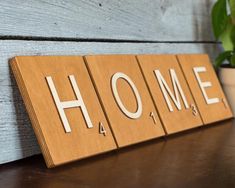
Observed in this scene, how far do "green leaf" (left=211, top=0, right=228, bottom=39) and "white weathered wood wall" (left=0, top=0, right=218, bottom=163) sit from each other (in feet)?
0.17

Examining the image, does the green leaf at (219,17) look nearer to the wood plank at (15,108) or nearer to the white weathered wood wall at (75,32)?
the white weathered wood wall at (75,32)

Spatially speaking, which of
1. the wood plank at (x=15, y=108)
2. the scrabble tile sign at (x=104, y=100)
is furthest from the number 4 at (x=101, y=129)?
the wood plank at (x=15, y=108)

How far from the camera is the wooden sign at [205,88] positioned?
0.94m

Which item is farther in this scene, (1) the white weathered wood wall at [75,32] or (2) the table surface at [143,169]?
(1) the white weathered wood wall at [75,32]

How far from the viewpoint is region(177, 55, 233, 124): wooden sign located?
943 millimetres

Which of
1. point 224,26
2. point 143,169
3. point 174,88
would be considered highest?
point 224,26

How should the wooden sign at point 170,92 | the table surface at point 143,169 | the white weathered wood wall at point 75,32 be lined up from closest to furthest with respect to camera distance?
the table surface at point 143,169, the white weathered wood wall at point 75,32, the wooden sign at point 170,92

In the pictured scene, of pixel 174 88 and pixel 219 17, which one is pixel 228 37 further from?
pixel 174 88

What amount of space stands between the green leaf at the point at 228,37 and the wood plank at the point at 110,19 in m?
0.06

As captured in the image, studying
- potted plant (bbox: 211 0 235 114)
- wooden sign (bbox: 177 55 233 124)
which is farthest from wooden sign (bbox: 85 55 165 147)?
potted plant (bbox: 211 0 235 114)

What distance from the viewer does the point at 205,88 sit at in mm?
990

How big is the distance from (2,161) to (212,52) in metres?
0.79

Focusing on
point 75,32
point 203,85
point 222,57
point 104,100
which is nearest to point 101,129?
point 104,100

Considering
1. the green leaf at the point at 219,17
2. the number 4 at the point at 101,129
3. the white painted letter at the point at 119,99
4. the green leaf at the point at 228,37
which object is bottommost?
the number 4 at the point at 101,129
